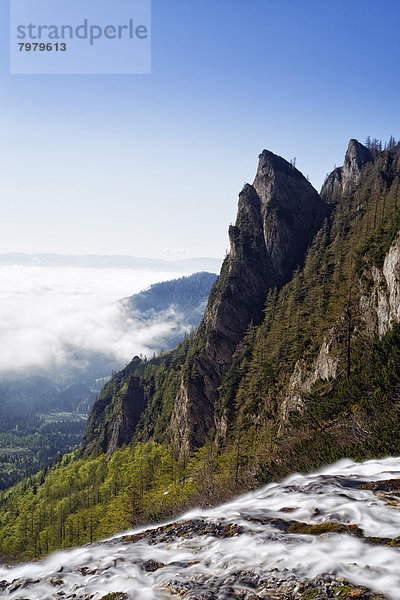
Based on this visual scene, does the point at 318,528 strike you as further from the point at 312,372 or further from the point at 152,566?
the point at 312,372

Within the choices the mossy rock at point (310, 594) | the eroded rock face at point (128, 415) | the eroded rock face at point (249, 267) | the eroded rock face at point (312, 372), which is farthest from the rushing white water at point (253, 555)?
the eroded rock face at point (128, 415)

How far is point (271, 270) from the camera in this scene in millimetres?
142875

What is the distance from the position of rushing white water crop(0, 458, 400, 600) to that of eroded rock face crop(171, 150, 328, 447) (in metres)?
95.5

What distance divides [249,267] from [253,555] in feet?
432

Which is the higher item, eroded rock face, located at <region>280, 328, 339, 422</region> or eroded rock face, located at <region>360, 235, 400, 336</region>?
eroded rock face, located at <region>360, 235, 400, 336</region>

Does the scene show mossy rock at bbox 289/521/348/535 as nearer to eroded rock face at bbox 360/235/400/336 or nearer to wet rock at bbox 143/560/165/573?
wet rock at bbox 143/560/165/573

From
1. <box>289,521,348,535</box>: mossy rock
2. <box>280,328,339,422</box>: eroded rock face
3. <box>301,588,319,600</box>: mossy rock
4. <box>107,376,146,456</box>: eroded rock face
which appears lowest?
<box>107,376,146,456</box>: eroded rock face

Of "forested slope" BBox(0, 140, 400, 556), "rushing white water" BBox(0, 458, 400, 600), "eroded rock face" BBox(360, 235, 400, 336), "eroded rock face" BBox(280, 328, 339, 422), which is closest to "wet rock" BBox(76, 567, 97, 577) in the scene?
"rushing white water" BBox(0, 458, 400, 600)

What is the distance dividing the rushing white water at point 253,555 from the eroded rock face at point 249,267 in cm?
9553

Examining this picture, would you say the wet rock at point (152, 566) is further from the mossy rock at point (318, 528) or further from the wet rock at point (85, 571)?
the mossy rock at point (318, 528)

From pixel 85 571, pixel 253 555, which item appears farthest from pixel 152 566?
pixel 253 555

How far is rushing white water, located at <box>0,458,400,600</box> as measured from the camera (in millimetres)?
7852

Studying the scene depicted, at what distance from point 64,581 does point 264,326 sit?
9976 cm

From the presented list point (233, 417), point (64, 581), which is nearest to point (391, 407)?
point (64, 581)
